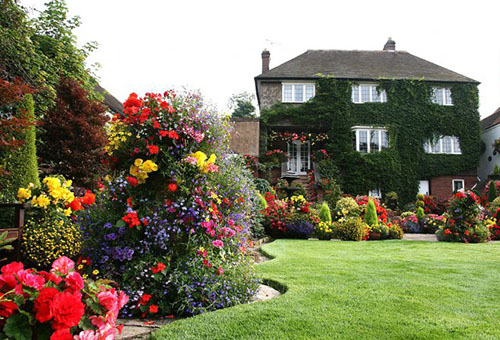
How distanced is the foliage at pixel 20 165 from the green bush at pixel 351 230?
339 inches

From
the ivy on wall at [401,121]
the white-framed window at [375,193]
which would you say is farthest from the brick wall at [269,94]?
the white-framed window at [375,193]

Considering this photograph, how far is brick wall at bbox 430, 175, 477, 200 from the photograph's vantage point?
21703 millimetres

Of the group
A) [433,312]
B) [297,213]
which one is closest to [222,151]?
[433,312]

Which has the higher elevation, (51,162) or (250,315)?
(51,162)

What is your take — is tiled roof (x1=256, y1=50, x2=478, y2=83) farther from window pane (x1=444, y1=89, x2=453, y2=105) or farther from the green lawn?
the green lawn

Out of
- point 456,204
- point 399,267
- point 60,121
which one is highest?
point 60,121

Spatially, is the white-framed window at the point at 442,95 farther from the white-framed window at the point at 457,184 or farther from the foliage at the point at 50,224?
the foliage at the point at 50,224

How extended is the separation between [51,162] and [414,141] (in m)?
19.7

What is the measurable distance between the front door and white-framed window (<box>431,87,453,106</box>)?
28.4ft

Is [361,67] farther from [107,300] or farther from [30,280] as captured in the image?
[30,280]

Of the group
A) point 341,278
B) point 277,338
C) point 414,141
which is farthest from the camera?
point 414,141

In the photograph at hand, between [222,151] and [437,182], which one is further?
[437,182]

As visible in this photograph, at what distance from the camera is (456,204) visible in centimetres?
1088

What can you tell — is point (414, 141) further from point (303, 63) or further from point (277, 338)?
point (277, 338)
